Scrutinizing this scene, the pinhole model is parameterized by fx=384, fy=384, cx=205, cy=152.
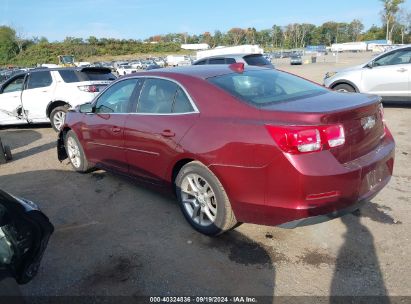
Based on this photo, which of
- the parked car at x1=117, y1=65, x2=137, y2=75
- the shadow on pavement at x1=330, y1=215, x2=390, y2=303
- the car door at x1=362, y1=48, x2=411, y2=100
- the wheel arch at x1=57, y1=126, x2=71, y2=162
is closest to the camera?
the shadow on pavement at x1=330, y1=215, x2=390, y2=303

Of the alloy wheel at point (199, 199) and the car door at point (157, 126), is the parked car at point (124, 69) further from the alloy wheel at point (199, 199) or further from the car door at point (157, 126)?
the alloy wheel at point (199, 199)

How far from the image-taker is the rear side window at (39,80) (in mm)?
9602

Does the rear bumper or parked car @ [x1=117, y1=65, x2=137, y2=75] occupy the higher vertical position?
parked car @ [x1=117, y1=65, x2=137, y2=75]

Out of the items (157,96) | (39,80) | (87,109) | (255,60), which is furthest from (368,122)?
(255,60)

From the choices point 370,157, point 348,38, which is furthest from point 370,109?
point 348,38

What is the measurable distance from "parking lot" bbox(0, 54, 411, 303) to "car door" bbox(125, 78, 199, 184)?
58 centimetres

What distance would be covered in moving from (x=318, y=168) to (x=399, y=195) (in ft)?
7.25

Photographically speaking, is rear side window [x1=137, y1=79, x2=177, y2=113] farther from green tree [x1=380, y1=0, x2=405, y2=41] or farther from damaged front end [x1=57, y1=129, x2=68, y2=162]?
green tree [x1=380, y1=0, x2=405, y2=41]

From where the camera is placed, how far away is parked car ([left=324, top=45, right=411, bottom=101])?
9367mm

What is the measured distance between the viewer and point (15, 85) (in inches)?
393

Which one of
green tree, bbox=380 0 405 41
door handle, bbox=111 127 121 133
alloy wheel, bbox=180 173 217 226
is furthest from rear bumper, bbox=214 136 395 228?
green tree, bbox=380 0 405 41

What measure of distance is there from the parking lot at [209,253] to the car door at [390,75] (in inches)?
210

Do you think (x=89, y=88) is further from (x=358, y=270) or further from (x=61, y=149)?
(x=358, y=270)

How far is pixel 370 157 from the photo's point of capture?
10.7 ft
